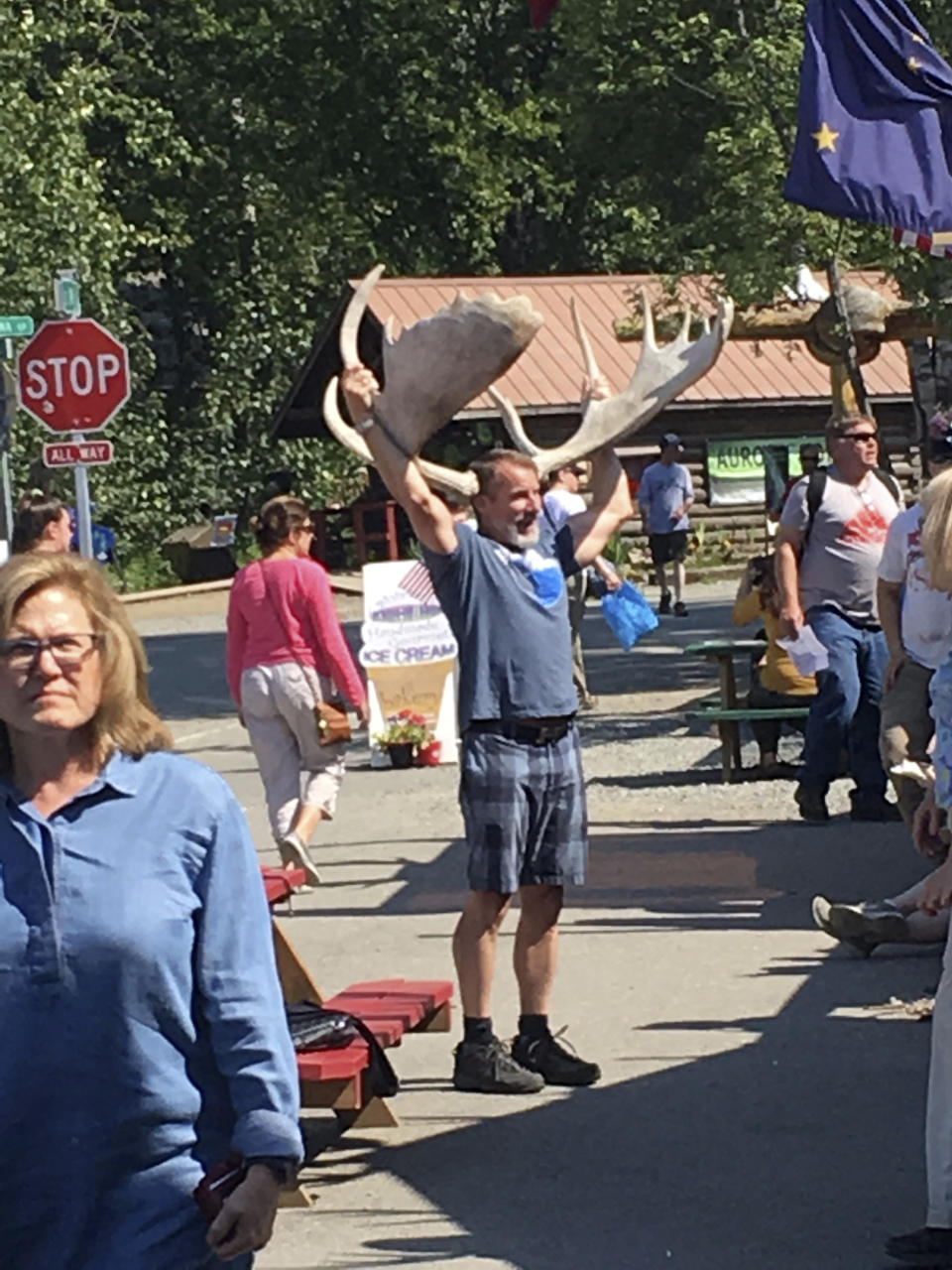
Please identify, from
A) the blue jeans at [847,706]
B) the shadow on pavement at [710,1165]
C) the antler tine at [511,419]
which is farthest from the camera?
the blue jeans at [847,706]

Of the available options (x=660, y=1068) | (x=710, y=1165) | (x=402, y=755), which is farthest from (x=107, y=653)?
(x=402, y=755)

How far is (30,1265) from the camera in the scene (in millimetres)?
3742

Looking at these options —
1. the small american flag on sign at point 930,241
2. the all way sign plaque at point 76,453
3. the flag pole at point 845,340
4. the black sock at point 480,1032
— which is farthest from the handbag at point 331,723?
the flag pole at point 845,340

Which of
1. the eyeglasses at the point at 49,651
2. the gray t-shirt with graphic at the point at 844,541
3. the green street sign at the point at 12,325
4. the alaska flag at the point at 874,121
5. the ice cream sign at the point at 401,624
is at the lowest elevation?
the ice cream sign at the point at 401,624

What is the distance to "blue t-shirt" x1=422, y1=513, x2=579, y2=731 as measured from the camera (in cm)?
792

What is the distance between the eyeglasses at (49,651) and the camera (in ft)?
12.5

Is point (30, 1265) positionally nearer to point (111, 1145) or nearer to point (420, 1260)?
point (111, 1145)

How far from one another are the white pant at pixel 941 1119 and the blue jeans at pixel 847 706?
22.5 ft

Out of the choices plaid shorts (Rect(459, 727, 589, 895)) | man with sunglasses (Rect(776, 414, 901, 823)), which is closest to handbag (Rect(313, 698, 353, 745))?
man with sunglasses (Rect(776, 414, 901, 823))

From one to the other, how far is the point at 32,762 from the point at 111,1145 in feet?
1.83

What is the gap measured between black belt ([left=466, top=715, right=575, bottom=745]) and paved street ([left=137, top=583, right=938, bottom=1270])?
1.04 meters

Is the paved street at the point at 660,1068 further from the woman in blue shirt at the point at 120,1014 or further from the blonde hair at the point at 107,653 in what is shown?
the blonde hair at the point at 107,653

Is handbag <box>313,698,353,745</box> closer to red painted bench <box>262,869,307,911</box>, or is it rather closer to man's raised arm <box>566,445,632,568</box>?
man's raised arm <box>566,445,632,568</box>

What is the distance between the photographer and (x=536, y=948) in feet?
26.2
